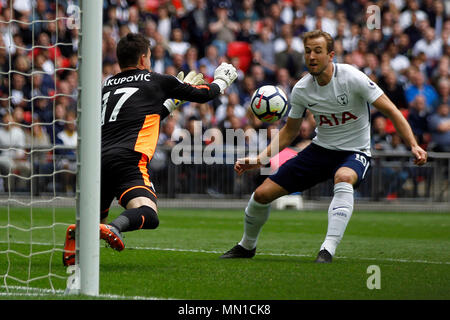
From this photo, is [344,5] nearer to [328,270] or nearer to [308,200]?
[308,200]

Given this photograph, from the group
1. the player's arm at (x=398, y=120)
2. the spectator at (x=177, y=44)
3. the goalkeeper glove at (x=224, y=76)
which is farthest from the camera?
the spectator at (x=177, y=44)

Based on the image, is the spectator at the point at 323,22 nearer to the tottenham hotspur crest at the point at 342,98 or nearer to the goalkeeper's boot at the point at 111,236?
the tottenham hotspur crest at the point at 342,98

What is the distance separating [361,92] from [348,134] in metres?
0.44

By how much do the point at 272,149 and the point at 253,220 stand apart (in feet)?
2.32

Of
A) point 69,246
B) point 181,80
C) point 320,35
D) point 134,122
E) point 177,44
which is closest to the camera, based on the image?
point 69,246

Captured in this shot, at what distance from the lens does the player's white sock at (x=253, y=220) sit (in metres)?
7.94

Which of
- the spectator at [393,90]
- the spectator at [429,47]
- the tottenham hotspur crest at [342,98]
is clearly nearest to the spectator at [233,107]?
the spectator at [393,90]

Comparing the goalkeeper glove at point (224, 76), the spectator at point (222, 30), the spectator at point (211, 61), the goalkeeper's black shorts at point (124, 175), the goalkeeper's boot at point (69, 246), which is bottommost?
the goalkeeper's boot at point (69, 246)

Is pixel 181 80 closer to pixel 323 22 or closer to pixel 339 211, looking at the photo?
pixel 339 211

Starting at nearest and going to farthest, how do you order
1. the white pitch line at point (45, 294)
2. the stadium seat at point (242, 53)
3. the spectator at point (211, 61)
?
the white pitch line at point (45, 294), the spectator at point (211, 61), the stadium seat at point (242, 53)

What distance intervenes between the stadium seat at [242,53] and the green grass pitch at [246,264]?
6093 mm

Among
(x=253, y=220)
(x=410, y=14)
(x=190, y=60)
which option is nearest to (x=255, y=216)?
(x=253, y=220)

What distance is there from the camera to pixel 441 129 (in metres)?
17.0

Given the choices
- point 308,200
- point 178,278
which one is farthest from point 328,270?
point 308,200
